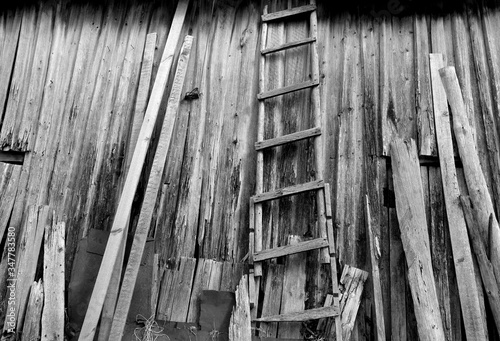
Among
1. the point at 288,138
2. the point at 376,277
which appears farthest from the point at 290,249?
the point at 288,138

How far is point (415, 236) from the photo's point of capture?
376cm

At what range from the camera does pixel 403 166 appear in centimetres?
398

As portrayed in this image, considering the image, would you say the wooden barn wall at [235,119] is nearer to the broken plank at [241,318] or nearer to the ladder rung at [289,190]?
the ladder rung at [289,190]

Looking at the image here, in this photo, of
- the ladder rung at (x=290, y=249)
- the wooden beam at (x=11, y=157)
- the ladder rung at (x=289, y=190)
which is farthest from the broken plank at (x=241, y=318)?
the wooden beam at (x=11, y=157)

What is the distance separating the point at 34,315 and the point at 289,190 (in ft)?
8.20

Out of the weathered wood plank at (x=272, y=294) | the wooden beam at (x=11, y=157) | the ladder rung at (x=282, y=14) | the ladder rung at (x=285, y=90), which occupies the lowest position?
the weathered wood plank at (x=272, y=294)

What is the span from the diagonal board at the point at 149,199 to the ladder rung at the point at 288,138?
0.89m

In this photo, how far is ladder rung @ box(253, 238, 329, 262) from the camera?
148 inches

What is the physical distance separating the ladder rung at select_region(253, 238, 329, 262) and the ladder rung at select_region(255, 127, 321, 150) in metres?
0.95

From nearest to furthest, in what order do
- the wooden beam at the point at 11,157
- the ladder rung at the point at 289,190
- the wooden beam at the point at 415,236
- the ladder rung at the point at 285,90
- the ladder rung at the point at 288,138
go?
1. the wooden beam at the point at 415,236
2. the ladder rung at the point at 289,190
3. the ladder rung at the point at 288,138
4. the ladder rung at the point at 285,90
5. the wooden beam at the point at 11,157

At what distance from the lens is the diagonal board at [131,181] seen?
3.71 metres

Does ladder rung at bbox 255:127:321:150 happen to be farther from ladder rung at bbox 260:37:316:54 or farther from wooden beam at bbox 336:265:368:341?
wooden beam at bbox 336:265:368:341

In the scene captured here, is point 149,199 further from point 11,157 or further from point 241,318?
point 11,157

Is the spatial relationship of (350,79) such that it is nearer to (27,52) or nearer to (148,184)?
(148,184)
